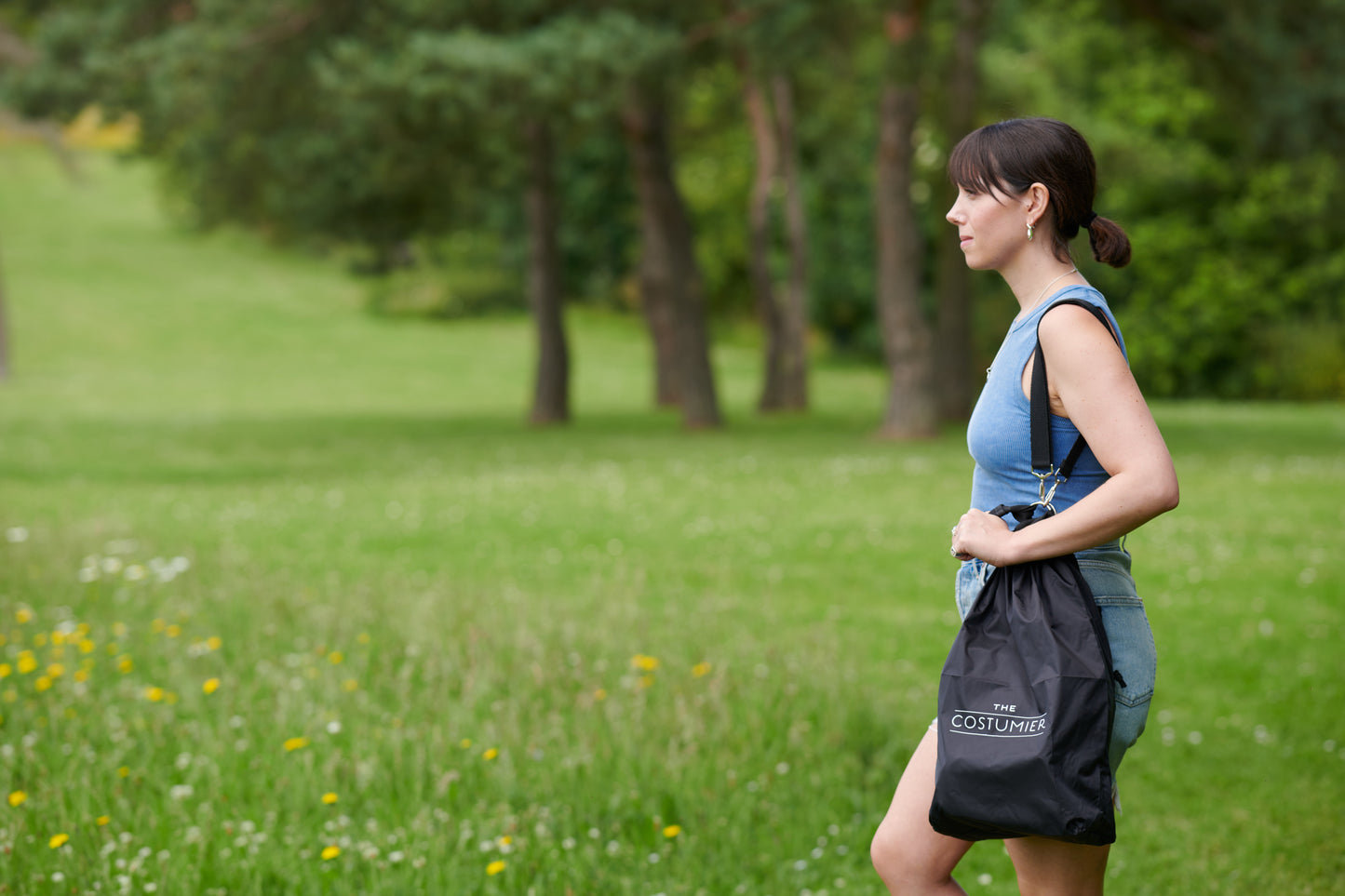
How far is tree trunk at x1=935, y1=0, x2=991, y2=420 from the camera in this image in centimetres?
2152

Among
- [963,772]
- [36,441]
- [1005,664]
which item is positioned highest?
[1005,664]

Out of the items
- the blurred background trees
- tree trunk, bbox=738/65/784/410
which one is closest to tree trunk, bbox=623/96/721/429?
the blurred background trees

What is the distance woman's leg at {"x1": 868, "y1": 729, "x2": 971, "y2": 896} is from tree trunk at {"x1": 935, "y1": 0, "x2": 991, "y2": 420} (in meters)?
19.2

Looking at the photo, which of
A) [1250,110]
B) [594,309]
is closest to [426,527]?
[1250,110]

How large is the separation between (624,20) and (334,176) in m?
8.41

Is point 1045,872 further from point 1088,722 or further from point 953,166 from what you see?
point 953,166

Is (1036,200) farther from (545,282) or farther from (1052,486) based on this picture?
(545,282)

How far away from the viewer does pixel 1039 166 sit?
100 inches

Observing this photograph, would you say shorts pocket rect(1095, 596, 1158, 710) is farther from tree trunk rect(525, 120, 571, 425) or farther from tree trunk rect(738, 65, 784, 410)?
tree trunk rect(738, 65, 784, 410)

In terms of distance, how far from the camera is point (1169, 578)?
9391 millimetres

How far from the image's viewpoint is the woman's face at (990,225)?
2.60 meters

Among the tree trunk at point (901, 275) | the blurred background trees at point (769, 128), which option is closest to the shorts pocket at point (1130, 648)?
the blurred background trees at point (769, 128)

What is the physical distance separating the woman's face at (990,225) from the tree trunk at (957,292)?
62.2 feet

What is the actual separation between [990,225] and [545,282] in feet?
73.2
